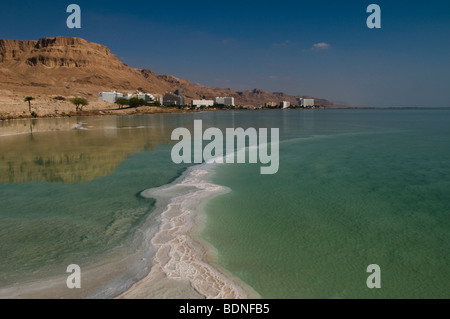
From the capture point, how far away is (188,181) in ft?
44.7

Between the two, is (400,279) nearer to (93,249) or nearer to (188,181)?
(93,249)

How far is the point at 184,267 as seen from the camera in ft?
21.1

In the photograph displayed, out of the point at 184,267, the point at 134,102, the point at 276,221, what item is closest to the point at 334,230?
the point at 276,221

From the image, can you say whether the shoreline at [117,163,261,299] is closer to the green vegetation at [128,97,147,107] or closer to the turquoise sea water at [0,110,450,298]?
the turquoise sea water at [0,110,450,298]

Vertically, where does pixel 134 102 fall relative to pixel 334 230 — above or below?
above

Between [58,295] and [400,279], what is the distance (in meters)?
6.89

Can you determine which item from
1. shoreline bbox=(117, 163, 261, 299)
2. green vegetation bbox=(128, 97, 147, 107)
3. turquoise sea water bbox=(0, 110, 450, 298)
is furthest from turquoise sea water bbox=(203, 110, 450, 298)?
green vegetation bbox=(128, 97, 147, 107)

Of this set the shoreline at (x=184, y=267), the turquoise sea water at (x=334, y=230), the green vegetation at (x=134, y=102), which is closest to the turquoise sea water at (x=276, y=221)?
the turquoise sea water at (x=334, y=230)

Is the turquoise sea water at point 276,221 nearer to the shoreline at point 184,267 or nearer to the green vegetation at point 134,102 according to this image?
the shoreline at point 184,267

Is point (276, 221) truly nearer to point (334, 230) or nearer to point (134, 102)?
point (334, 230)

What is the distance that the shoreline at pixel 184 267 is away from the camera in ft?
18.2

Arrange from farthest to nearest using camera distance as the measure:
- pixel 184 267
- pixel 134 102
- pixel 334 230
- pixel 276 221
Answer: pixel 134 102, pixel 276 221, pixel 334 230, pixel 184 267

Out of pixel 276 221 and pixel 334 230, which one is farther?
pixel 276 221
